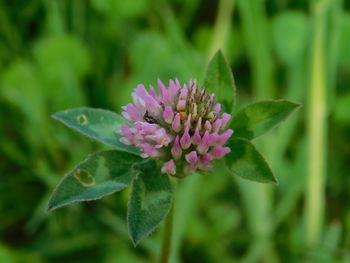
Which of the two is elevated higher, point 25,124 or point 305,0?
point 305,0

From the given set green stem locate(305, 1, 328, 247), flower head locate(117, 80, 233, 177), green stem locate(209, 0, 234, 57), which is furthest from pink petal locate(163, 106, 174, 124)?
green stem locate(209, 0, 234, 57)

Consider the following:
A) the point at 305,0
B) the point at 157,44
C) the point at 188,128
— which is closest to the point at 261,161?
the point at 188,128

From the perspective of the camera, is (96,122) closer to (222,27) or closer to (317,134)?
(317,134)

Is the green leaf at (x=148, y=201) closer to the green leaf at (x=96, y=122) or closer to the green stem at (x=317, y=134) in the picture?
the green leaf at (x=96, y=122)

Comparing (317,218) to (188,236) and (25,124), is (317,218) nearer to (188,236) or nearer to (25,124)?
(188,236)

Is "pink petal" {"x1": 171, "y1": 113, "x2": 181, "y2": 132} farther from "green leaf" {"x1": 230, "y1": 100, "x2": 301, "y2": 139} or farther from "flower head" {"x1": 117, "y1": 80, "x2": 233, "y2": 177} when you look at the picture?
"green leaf" {"x1": 230, "y1": 100, "x2": 301, "y2": 139}
